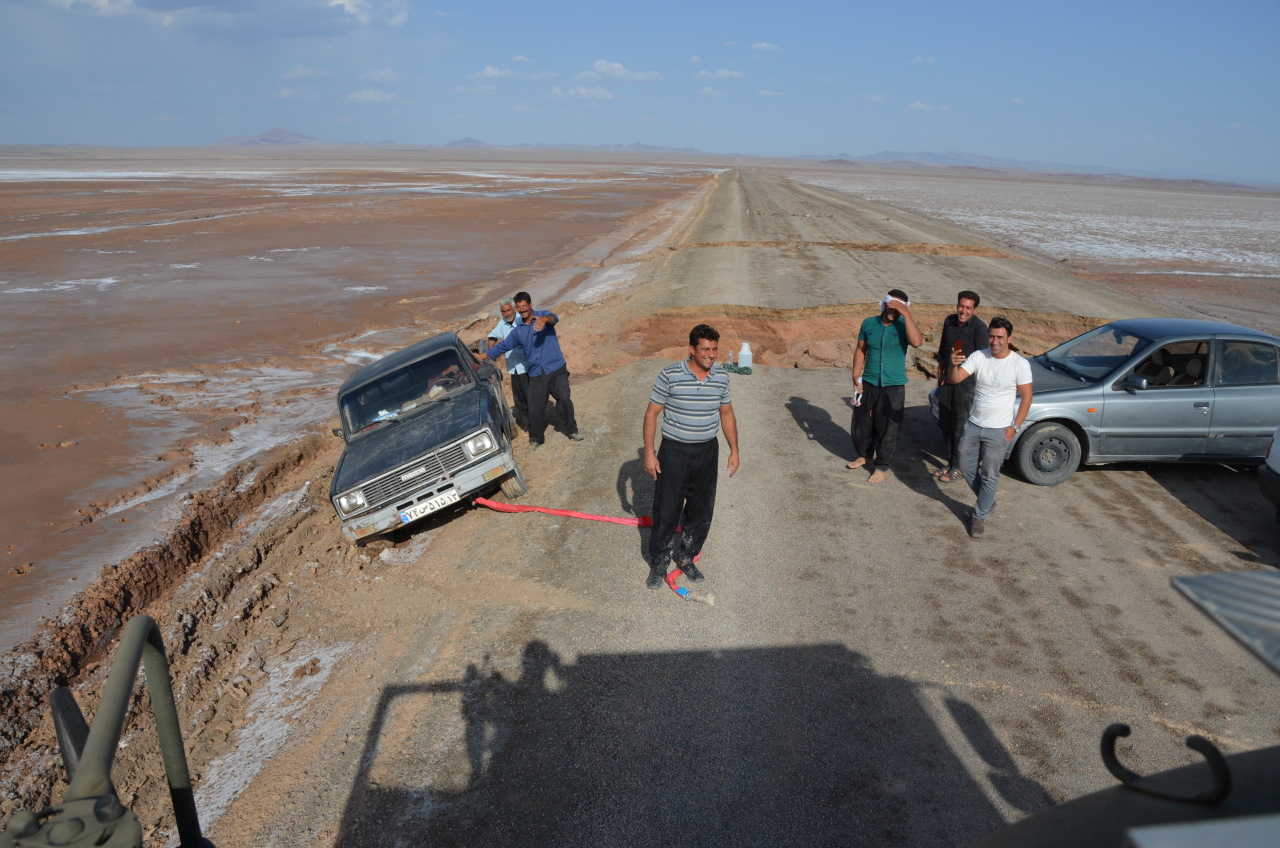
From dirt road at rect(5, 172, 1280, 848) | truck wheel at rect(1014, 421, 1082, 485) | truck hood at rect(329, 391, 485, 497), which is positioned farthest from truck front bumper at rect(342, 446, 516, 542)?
truck wheel at rect(1014, 421, 1082, 485)

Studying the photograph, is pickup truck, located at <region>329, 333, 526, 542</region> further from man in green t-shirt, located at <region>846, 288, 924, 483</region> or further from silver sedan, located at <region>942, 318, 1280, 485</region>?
silver sedan, located at <region>942, 318, 1280, 485</region>

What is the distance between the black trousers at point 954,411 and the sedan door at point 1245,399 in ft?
8.23

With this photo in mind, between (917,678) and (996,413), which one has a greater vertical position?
(996,413)

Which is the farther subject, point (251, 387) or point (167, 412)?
point (251, 387)

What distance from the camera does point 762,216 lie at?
128 feet

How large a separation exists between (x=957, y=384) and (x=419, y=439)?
5410 mm

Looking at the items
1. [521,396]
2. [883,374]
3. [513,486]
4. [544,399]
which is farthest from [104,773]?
[521,396]

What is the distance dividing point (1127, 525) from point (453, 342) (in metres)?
7.19

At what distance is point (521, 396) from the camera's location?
30.9ft

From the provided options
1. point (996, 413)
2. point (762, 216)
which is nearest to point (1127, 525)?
point (996, 413)

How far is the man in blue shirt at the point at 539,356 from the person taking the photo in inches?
340

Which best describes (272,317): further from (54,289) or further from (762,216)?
(762,216)

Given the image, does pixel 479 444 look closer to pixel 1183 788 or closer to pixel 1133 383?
pixel 1183 788

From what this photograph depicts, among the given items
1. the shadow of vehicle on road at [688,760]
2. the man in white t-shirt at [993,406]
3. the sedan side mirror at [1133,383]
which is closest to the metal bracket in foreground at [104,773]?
the shadow of vehicle on road at [688,760]
